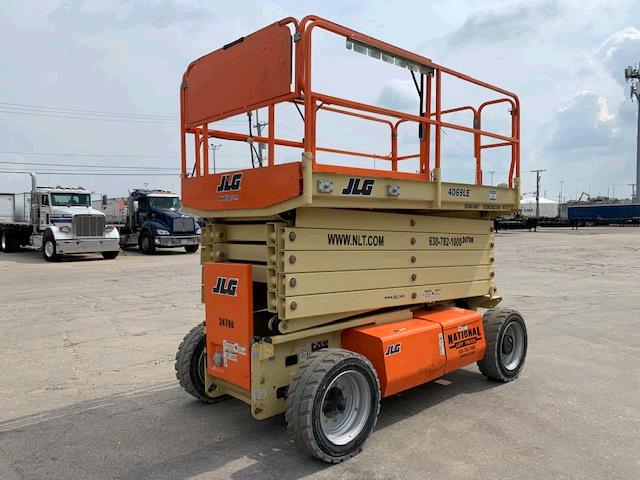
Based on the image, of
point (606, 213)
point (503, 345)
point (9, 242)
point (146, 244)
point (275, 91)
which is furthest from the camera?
point (606, 213)

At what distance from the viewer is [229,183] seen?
439 centimetres

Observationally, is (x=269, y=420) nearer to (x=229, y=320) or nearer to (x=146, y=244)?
(x=229, y=320)

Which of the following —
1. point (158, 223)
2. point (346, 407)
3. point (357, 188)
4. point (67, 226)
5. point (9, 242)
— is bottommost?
point (346, 407)

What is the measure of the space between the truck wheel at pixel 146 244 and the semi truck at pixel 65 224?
196 cm

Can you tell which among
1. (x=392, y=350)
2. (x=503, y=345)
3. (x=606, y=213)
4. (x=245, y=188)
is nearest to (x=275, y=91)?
(x=245, y=188)

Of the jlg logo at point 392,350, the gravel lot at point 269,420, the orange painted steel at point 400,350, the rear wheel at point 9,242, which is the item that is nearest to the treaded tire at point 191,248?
the rear wheel at point 9,242

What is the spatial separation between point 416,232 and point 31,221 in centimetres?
2131

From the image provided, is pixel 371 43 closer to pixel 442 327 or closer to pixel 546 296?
pixel 442 327

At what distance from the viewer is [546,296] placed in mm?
11242

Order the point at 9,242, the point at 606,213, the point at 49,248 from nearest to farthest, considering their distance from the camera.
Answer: the point at 49,248
the point at 9,242
the point at 606,213

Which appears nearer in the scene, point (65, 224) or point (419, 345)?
point (419, 345)

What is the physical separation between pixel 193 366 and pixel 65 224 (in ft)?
59.9

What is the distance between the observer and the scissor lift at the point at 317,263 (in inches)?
153

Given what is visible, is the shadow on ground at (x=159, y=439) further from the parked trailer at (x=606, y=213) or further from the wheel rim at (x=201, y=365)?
the parked trailer at (x=606, y=213)
